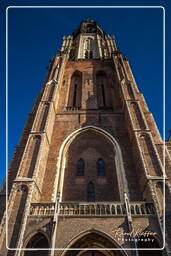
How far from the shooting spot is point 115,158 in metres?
14.2

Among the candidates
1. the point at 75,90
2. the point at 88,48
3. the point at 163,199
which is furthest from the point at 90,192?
the point at 88,48

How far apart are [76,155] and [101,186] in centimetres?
301

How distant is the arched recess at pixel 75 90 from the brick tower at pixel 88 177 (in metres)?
0.10

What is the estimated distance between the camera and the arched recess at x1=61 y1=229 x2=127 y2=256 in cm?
894

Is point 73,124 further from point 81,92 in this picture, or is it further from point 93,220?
point 93,220

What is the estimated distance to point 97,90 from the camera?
21219 mm

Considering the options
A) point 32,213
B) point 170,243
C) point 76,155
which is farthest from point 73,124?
point 170,243

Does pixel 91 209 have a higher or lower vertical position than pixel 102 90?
lower

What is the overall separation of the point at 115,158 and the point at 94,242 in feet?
18.5

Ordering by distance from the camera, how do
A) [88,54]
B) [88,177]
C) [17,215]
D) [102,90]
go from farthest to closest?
[88,54]
[102,90]
[88,177]
[17,215]

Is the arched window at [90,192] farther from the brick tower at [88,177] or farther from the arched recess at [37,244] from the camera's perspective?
the arched recess at [37,244]

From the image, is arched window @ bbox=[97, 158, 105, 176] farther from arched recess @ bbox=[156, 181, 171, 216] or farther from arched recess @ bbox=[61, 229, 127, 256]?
arched recess @ bbox=[61, 229, 127, 256]

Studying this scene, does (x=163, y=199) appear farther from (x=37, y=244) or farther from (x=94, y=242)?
(x=37, y=244)

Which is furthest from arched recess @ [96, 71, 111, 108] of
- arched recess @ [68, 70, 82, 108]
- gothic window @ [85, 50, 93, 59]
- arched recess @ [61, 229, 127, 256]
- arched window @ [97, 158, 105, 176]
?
arched recess @ [61, 229, 127, 256]
